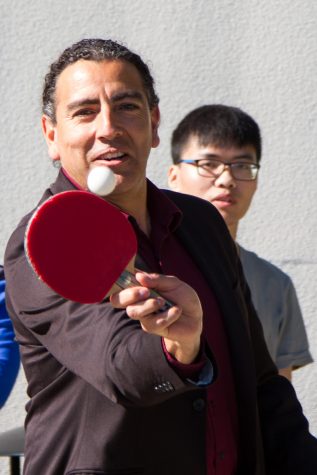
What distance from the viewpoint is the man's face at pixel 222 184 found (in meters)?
3.46

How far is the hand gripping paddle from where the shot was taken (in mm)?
1590

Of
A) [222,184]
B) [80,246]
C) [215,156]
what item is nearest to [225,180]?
[222,184]

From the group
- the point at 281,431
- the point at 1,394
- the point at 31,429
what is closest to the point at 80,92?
the point at 31,429

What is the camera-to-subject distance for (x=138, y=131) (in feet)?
7.32

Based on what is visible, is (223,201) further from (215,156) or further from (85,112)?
(85,112)

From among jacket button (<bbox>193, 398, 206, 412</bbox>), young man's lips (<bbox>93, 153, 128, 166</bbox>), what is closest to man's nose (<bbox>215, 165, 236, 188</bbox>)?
young man's lips (<bbox>93, 153, 128, 166</bbox>)

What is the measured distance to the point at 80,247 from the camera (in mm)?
1629

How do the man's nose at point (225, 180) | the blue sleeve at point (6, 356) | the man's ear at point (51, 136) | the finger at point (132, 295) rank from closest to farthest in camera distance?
the finger at point (132, 295) < the man's ear at point (51, 136) < the blue sleeve at point (6, 356) < the man's nose at point (225, 180)

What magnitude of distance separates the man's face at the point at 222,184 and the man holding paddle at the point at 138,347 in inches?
36.4

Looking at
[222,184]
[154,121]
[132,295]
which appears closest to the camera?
[132,295]

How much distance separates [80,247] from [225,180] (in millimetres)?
1862

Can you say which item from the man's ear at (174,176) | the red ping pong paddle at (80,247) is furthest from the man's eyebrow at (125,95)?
the man's ear at (174,176)

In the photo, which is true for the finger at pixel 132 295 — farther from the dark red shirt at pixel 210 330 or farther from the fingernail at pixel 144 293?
the dark red shirt at pixel 210 330

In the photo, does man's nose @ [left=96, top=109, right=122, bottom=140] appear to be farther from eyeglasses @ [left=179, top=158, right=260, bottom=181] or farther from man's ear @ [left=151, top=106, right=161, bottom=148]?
eyeglasses @ [left=179, top=158, right=260, bottom=181]
